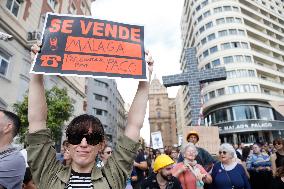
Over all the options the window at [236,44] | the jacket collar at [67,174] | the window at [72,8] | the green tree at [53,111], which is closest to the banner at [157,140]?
the green tree at [53,111]

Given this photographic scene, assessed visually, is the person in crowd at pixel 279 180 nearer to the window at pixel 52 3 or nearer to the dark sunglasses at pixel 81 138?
the dark sunglasses at pixel 81 138

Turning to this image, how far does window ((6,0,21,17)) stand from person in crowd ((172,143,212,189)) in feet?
41.7

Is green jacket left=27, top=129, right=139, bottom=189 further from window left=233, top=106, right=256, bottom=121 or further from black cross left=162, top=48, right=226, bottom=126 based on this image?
window left=233, top=106, right=256, bottom=121

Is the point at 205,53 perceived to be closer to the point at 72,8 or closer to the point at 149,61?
the point at 72,8

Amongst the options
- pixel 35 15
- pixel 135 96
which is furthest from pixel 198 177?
pixel 35 15

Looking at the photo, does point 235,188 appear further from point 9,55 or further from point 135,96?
point 9,55

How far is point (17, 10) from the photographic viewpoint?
13992 millimetres

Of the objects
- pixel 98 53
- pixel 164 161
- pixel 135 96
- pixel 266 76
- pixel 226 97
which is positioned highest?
pixel 266 76

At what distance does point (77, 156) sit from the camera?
172cm

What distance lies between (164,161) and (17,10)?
1325 centimetres

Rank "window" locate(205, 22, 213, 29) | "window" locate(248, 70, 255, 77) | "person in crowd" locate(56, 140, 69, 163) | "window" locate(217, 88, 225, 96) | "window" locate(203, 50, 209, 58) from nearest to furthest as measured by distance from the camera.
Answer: "person in crowd" locate(56, 140, 69, 163)
"window" locate(217, 88, 225, 96)
"window" locate(248, 70, 255, 77)
"window" locate(203, 50, 209, 58)
"window" locate(205, 22, 213, 29)

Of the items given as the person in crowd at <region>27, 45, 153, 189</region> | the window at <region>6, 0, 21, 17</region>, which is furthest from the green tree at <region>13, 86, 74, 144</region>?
the person in crowd at <region>27, 45, 153, 189</region>

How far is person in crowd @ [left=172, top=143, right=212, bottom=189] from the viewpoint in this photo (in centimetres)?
438

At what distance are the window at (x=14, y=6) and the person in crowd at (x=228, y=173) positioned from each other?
13.0 meters
